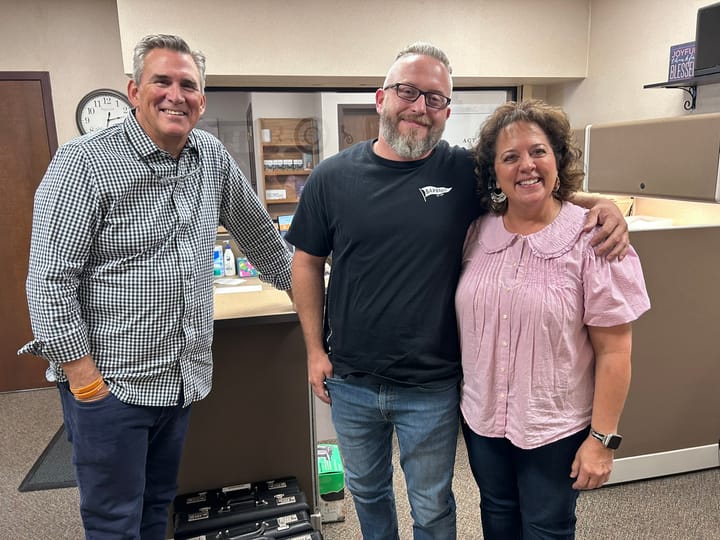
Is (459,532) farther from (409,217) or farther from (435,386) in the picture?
(409,217)

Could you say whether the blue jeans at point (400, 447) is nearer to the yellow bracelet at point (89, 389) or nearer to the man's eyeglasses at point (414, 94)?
the yellow bracelet at point (89, 389)

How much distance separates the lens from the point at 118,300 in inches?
49.7

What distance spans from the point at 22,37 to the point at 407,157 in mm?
3062

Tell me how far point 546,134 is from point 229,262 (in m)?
2.32

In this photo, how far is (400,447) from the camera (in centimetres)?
143

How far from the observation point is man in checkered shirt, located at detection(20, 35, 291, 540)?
1.19 meters

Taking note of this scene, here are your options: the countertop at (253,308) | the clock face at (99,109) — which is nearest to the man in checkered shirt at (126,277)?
the countertop at (253,308)

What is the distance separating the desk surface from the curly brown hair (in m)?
0.78

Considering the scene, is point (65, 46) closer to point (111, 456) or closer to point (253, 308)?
point (253, 308)

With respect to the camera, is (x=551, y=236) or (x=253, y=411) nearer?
(x=551, y=236)

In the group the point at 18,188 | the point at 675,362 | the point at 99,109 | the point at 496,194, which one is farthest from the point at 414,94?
the point at 18,188

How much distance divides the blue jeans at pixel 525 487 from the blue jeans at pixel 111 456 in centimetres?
80

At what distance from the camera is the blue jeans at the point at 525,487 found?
1.24m

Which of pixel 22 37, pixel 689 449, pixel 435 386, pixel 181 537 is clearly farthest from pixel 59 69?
pixel 689 449
